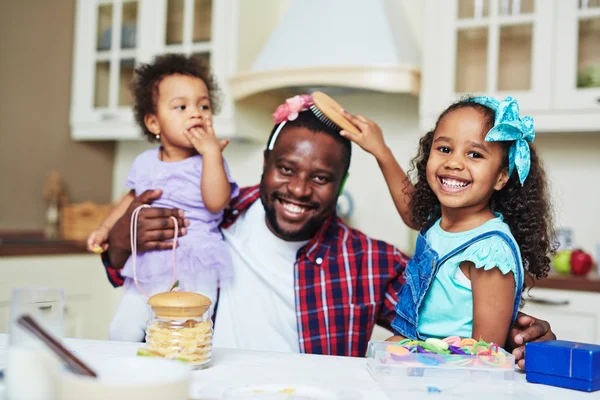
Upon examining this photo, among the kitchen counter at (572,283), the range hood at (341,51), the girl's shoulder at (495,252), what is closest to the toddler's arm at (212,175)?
the girl's shoulder at (495,252)

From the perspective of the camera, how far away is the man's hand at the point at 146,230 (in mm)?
1503

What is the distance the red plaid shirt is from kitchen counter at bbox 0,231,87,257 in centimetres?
115

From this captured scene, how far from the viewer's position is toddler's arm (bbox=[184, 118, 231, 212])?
1498 millimetres

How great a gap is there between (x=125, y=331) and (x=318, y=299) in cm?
45

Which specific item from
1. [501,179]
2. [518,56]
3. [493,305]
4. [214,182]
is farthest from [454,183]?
[518,56]

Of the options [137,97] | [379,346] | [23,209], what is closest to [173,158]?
[137,97]

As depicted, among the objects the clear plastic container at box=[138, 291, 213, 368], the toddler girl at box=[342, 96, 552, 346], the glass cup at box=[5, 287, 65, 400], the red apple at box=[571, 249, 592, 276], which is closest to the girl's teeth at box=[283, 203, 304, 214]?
the toddler girl at box=[342, 96, 552, 346]

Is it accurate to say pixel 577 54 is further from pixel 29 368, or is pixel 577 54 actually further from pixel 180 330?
pixel 29 368

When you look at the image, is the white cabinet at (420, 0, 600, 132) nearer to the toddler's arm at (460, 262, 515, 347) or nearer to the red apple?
the red apple

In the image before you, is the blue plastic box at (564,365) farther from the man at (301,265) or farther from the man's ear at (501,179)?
the man at (301,265)

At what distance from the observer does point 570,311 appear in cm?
229

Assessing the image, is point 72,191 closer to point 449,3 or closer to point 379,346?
point 449,3

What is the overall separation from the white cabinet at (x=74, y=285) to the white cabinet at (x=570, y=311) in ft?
5.90

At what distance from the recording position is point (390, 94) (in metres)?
3.04
